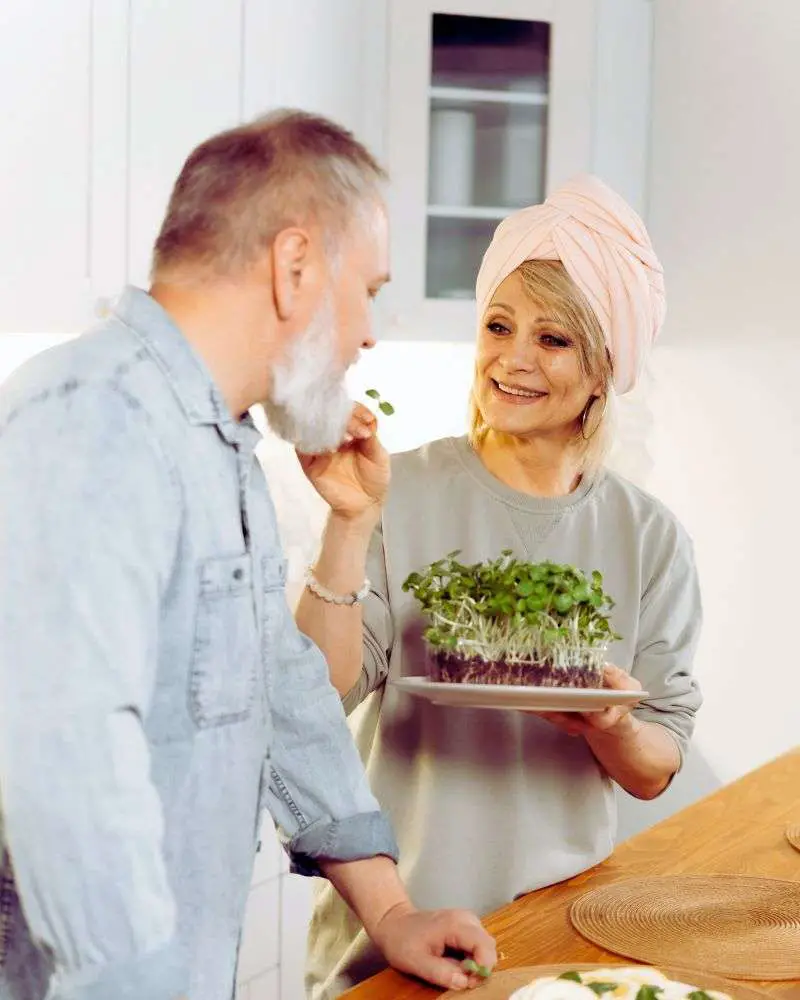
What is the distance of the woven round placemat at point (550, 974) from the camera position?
1312 millimetres

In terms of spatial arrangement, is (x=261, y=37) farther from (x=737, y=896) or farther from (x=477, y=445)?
(x=737, y=896)

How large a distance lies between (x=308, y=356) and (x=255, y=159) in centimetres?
17

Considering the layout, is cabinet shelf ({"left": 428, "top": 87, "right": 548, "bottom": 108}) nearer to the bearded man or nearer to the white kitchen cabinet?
the white kitchen cabinet

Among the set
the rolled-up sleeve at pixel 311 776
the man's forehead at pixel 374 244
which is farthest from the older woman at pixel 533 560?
the man's forehead at pixel 374 244

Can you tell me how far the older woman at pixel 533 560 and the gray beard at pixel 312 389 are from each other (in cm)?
44

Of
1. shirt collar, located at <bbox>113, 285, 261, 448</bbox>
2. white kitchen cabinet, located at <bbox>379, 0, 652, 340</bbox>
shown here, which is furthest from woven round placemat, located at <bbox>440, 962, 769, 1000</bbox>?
white kitchen cabinet, located at <bbox>379, 0, 652, 340</bbox>

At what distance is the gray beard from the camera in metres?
1.27

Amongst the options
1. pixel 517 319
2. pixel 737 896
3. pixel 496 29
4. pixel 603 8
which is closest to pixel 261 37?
pixel 496 29

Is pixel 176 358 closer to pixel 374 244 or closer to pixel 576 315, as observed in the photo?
pixel 374 244

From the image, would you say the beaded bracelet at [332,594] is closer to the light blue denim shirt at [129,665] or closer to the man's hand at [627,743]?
the man's hand at [627,743]

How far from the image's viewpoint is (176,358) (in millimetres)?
1196

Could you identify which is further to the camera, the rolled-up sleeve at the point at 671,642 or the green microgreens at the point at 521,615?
the rolled-up sleeve at the point at 671,642

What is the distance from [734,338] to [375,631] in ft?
6.38

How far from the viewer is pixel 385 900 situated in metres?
1.49
